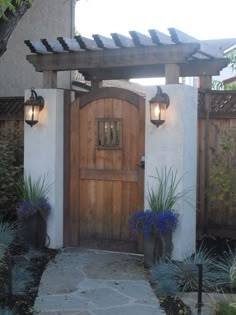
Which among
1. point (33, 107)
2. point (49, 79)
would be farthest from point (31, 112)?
point (49, 79)

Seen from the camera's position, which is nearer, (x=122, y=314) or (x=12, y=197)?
(x=122, y=314)

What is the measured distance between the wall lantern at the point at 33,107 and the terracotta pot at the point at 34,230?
1178 millimetres

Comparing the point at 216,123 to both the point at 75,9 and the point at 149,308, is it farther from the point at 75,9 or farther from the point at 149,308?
the point at 75,9

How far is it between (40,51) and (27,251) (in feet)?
8.21

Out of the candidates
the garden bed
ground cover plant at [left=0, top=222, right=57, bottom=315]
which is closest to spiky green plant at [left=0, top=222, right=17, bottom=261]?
ground cover plant at [left=0, top=222, right=57, bottom=315]

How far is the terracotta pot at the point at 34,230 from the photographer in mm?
6207

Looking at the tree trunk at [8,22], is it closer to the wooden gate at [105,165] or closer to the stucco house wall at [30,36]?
the wooden gate at [105,165]

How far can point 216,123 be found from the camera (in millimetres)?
6820

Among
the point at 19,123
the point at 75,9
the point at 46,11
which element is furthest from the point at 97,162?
the point at 75,9

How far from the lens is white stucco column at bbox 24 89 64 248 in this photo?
6387 mm

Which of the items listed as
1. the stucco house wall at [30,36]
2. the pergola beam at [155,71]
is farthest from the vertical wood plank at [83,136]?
the stucco house wall at [30,36]

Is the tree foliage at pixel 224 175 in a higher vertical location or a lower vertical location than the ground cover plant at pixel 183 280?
higher

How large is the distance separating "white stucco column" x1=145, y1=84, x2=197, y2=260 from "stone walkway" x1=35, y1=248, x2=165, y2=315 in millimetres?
646

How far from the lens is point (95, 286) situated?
5.07m
